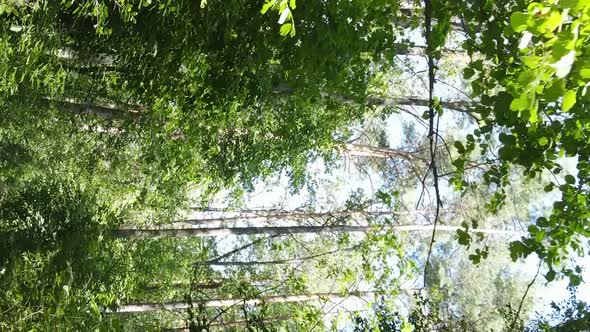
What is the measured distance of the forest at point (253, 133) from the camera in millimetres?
3205

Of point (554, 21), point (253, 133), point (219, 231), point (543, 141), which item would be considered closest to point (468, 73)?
point (543, 141)

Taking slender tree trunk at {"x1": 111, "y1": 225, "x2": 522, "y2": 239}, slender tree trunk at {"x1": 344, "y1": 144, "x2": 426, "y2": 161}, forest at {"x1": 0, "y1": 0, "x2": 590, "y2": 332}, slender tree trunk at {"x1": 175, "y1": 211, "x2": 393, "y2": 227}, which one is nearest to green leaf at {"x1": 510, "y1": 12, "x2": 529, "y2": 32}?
forest at {"x1": 0, "y1": 0, "x2": 590, "y2": 332}

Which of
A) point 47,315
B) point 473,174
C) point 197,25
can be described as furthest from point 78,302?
point 473,174

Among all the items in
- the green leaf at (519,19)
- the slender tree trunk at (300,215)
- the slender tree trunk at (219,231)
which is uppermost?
the slender tree trunk at (300,215)

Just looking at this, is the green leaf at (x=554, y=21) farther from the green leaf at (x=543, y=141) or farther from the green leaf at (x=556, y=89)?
the green leaf at (x=543, y=141)

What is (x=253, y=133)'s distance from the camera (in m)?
8.18

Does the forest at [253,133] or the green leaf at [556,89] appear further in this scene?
the forest at [253,133]

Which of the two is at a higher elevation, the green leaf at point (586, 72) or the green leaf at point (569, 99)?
the green leaf at point (586, 72)

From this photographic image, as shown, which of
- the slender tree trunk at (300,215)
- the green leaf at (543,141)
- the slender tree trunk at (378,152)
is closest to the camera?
the green leaf at (543,141)

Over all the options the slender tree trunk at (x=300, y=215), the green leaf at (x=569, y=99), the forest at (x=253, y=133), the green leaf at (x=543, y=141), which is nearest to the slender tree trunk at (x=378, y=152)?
the forest at (x=253, y=133)

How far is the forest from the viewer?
10.5 feet

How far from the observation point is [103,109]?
7922 millimetres

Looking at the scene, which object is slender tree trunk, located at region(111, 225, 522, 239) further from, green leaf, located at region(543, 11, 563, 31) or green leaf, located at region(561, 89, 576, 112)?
green leaf, located at region(543, 11, 563, 31)

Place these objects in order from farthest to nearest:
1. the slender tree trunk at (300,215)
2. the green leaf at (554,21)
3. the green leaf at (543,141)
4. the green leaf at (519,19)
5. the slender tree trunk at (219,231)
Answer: the slender tree trunk at (300,215), the slender tree trunk at (219,231), the green leaf at (543,141), the green leaf at (519,19), the green leaf at (554,21)
